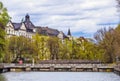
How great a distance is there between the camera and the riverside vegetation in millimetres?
121812

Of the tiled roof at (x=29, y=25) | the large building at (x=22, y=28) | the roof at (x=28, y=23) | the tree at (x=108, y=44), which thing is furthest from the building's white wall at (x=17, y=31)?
the tree at (x=108, y=44)

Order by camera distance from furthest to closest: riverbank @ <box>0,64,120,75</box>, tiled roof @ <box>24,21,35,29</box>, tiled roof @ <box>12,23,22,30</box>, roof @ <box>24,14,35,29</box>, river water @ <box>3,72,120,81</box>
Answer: roof @ <box>24,14,35,29</box> < tiled roof @ <box>24,21,35,29</box> < tiled roof @ <box>12,23,22,30</box> < riverbank @ <box>0,64,120,75</box> < river water @ <box>3,72,120,81</box>

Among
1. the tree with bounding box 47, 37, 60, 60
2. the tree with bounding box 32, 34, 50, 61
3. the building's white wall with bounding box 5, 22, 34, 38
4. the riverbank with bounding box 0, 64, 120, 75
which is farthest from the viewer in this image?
the building's white wall with bounding box 5, 22, 34, 38

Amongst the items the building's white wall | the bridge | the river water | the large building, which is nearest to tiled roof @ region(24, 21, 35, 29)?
the large building

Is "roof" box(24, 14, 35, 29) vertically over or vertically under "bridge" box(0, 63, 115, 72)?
over

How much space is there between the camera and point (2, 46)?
275 feet

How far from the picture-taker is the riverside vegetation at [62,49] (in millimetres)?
121812

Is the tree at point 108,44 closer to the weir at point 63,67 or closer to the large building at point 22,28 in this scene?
the weir at point 63,67

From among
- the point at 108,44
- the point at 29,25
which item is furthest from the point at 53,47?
the point at 29,25

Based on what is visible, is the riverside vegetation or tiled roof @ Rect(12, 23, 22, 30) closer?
the riverside vegetation

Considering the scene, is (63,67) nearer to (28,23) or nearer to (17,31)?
(17,31)

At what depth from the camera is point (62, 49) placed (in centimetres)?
14925

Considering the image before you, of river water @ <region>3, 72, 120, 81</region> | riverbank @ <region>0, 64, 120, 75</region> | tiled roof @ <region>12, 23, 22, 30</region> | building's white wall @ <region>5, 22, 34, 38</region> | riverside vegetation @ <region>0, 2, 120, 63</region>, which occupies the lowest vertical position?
riverbank @ <region>0, 64, 120, 75</region>

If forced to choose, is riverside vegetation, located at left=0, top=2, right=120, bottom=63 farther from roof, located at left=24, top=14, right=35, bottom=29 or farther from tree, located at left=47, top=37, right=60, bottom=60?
roof, located at left=24, top=14, right=35, bottom=29
